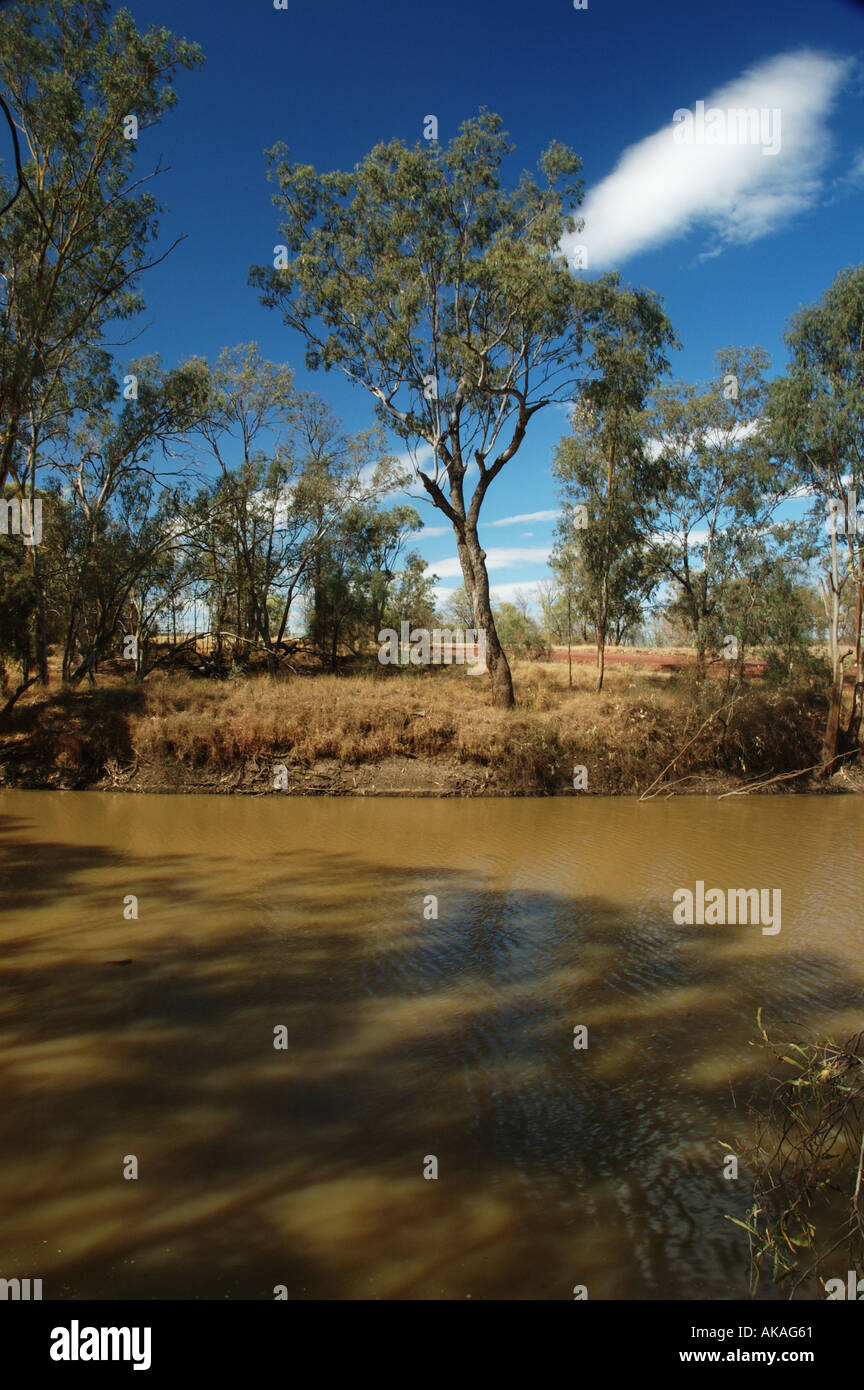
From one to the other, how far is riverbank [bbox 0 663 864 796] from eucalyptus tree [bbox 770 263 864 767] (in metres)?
3.59

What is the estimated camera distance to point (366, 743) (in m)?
18.7

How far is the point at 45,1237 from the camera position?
3830 millimetres

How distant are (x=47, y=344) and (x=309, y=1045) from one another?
20.8 meters

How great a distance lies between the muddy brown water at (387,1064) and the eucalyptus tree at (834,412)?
1109 cm

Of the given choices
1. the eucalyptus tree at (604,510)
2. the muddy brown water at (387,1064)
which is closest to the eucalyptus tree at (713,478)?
the eucalyptus tree at (604,510)

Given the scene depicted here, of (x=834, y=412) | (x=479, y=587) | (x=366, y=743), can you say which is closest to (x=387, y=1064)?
(x=366, y=743)

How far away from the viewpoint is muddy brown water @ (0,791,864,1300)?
3.81 m

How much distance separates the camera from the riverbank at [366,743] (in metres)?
18.3

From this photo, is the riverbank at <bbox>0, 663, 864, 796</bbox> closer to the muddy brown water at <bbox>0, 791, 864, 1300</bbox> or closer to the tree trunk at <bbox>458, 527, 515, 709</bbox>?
the tree trunk at <bbox>458, 527, 515, 709</bbox>

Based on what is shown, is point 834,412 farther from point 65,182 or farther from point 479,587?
point 65,182

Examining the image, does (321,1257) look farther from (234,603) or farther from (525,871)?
(234,603)

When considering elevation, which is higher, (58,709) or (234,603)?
(234,603)

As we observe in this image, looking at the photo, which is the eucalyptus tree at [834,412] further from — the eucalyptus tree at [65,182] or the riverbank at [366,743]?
the eucalyptus tree at [65,182]

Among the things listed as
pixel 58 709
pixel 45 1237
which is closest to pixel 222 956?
pixel 45 1237
